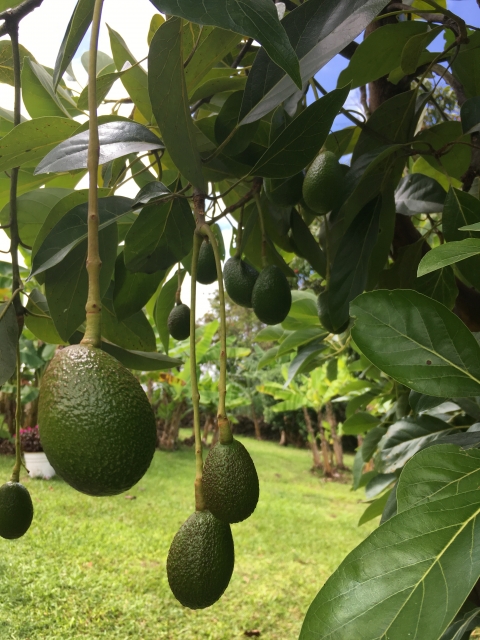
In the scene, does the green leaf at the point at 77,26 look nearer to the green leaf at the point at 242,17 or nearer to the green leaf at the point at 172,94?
the green leaf at the point at 172,94

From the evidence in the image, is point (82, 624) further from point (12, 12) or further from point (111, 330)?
point (12, 12)

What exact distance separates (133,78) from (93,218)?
2.07ft

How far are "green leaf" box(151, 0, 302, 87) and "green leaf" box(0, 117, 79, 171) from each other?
373 millimetres

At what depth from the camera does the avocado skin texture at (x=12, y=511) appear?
0.65 m

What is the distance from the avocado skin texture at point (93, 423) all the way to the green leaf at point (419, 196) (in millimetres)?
714

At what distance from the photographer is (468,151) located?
3.17ft

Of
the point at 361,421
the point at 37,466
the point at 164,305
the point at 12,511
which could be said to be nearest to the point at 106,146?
the point at 12,511

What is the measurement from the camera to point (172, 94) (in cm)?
52

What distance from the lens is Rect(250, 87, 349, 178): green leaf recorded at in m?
0.57

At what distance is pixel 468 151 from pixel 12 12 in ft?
2.52

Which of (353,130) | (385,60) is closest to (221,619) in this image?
(353,130)

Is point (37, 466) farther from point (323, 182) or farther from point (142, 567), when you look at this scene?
point (323, 182)

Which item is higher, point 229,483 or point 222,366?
point 222,366

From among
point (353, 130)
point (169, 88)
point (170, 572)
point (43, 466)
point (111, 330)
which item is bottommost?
point (43, 466)
